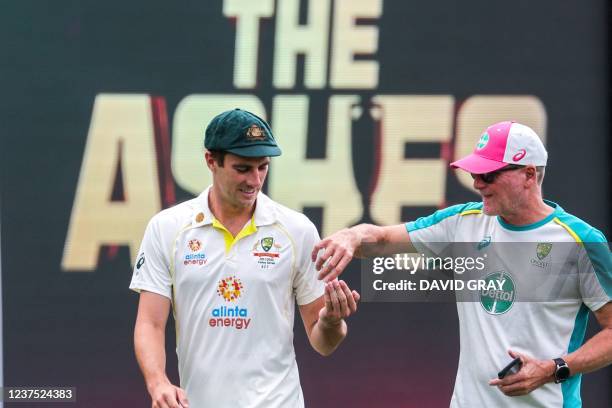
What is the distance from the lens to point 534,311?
355cm

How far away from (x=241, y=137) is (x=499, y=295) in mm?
1024

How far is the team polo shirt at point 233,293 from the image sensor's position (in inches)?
139

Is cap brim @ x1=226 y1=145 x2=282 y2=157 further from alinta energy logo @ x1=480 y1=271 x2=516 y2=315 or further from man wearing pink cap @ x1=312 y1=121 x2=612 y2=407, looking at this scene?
alinta energy logo @ x1=480 y1=271 x2=516 y2=315

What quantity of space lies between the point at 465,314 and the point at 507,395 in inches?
13.8

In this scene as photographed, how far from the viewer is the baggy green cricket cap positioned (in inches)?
139

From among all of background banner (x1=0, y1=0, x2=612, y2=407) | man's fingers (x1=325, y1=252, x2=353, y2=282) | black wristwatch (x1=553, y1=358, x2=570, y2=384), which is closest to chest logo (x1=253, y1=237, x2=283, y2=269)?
man's fingers (x1=325, y1=252, x2=353, y2=282)

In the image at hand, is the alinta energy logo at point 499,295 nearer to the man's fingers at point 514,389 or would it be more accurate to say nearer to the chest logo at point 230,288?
the man's fingers at point 514,389

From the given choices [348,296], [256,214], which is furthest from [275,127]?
[348,296]

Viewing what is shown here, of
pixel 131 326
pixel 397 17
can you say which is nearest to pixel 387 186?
pixel 397 17

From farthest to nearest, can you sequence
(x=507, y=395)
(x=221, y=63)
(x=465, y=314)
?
(x=221, y=63) → (x=465, y=314) → (x=507, y=395)

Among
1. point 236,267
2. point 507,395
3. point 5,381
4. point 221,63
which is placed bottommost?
point 5,381

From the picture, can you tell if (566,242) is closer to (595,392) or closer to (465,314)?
(465,314)

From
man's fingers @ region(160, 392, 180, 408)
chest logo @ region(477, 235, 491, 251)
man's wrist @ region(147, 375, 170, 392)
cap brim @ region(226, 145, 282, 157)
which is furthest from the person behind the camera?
chest logo @ region(477, 235, 491, 251)

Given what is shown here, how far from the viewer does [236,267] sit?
357cm
